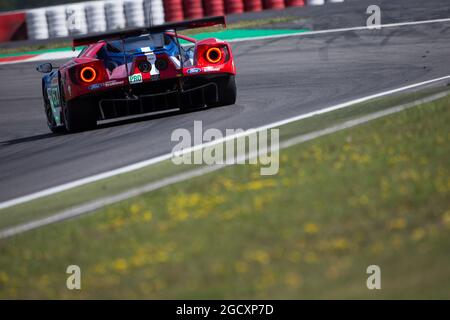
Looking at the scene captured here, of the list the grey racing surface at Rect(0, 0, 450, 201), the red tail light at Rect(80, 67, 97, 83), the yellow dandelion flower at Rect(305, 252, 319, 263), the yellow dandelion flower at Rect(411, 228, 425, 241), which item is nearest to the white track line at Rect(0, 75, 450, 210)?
the grey racing surface at Rect(0, 0, 450, 201)

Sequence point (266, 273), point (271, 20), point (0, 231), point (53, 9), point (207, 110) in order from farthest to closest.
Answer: point (53, 9)
point (271, 20)
point (207, 110)
point (0, 231)
point (266, 273)

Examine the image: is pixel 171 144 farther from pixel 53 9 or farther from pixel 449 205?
pixel 53 9

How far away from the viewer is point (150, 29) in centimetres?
1080

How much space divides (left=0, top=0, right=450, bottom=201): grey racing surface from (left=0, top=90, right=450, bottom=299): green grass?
86.7 inches

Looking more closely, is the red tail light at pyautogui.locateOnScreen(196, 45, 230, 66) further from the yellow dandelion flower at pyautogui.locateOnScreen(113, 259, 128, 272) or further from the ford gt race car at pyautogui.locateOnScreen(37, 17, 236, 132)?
the yellow dandelion flower at pyautogui.locateOnScreen(113, 259, 128, 272)

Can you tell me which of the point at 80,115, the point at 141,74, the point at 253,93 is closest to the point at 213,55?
the point at 141,74

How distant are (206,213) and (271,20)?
17.2 meters

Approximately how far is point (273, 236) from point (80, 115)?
657 centimetres

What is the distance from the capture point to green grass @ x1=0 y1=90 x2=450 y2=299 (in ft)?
14.2

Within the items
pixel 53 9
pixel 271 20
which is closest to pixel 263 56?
pixel 271 20

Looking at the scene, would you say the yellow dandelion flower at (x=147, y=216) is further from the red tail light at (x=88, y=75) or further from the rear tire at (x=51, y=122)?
the rear tire at (x=51, y=122)

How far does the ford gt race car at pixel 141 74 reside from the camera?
1078cm

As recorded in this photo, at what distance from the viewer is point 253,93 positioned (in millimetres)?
13031

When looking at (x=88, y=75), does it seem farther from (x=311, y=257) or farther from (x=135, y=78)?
(x=311, y=257)
